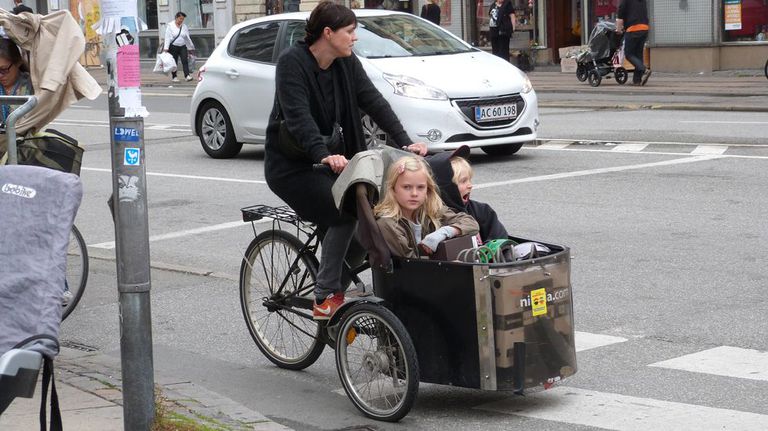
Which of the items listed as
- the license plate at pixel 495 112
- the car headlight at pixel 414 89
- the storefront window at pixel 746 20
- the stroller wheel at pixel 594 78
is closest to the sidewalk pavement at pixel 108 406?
the car headlight at pixel 414 89

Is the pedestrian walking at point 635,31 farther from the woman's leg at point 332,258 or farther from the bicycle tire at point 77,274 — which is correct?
the woman's leg at point 332,258

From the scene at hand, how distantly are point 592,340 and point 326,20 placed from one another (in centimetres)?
219

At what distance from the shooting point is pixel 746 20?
26672 mm

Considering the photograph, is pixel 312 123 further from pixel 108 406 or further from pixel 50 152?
pixel 50 152

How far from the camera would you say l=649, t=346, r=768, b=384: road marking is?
5.95 metres

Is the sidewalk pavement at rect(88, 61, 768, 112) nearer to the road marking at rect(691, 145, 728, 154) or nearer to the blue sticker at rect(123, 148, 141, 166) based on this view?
the road marking at rect(691, 145, 728, 154)

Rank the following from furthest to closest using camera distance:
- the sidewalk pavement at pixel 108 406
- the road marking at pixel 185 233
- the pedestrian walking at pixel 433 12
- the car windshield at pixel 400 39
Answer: the pedestrian walking at pixel 433 12
the car windshield at pixel 400 39
the road marking at pixel 185 233
the sidewalk pavement at pixel 108 406

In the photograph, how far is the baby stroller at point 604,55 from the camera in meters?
24.8

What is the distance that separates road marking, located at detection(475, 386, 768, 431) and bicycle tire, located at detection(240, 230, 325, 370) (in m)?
1.08

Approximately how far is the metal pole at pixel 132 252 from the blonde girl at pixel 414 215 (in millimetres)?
1106

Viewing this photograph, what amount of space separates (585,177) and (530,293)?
7.33m

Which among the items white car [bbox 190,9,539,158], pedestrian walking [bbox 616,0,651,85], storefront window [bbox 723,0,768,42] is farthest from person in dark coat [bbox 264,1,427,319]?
storefront window [bbox 723,0,768,42]

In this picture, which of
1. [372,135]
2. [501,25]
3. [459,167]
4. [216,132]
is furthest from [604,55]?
[459,167]

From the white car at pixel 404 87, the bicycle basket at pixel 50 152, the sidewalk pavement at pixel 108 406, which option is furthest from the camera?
the white car at pixel 404 87
